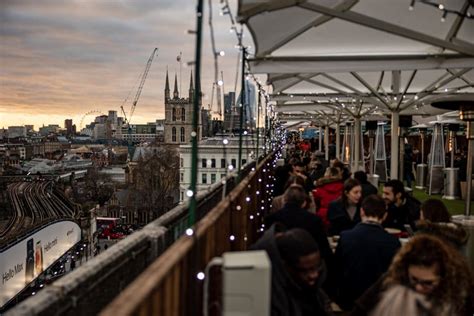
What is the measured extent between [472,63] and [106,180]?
125 m

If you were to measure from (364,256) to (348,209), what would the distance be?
1927mm

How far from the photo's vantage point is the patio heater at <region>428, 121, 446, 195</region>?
16.4 metres

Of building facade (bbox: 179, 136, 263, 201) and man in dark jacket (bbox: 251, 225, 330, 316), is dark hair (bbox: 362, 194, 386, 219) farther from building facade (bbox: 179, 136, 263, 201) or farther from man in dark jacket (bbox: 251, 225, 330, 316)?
man in dark jacket (bbox: 251, 225, 330, 316)

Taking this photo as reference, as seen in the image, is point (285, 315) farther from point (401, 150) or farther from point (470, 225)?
point (401, 150)

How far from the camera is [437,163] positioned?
16766mm

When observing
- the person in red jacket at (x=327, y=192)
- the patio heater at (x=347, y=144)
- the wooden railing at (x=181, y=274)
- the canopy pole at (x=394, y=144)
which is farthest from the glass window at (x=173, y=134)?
the wooden railing at (x=181, y=274)

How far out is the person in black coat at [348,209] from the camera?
19.7 feet

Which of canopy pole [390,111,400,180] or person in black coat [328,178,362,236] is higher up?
canopy pole [390,111,400,180]

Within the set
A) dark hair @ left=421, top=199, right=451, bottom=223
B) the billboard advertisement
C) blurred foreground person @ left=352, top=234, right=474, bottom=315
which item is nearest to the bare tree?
the billboard advertisement

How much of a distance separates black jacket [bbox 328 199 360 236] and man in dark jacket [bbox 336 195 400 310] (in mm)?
1582

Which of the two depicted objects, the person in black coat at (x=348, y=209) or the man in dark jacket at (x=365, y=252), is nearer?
the man in dark jacket at (x=365, y=252)

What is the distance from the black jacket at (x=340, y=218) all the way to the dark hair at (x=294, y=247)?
122 inches

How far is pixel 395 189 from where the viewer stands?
668 centimetres

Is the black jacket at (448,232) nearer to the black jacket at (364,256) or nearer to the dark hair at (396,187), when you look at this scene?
the black jacket at (364,256)
